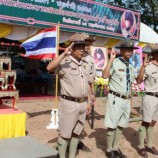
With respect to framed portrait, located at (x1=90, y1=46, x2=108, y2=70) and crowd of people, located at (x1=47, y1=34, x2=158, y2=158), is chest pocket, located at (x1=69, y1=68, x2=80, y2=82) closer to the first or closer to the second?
crowd of people, located at (x1=47, y1=34, x2=158, y2=158)

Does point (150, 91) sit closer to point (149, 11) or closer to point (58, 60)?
point (58, 60)

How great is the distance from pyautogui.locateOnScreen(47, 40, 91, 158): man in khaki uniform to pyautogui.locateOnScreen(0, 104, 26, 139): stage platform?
1474mm

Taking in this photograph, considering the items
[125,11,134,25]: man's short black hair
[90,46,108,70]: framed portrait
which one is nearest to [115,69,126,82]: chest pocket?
[90,46,108,70]: framed portrait

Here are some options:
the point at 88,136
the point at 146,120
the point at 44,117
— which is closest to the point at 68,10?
the point at 44,117

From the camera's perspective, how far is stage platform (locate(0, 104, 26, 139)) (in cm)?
514

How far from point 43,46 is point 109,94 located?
2.13m

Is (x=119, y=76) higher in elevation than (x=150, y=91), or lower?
higher

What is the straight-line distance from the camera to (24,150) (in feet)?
9.24

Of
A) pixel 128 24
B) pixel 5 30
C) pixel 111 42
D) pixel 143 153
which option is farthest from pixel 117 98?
pixel 128 24

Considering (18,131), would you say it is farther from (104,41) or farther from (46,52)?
(104,41)

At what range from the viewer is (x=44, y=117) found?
747 cm

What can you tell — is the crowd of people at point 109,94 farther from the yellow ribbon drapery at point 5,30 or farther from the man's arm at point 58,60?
the yellow ribbon drapery at point 5,30

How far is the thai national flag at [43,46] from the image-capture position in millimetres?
6145

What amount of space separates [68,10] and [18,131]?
642 cm
